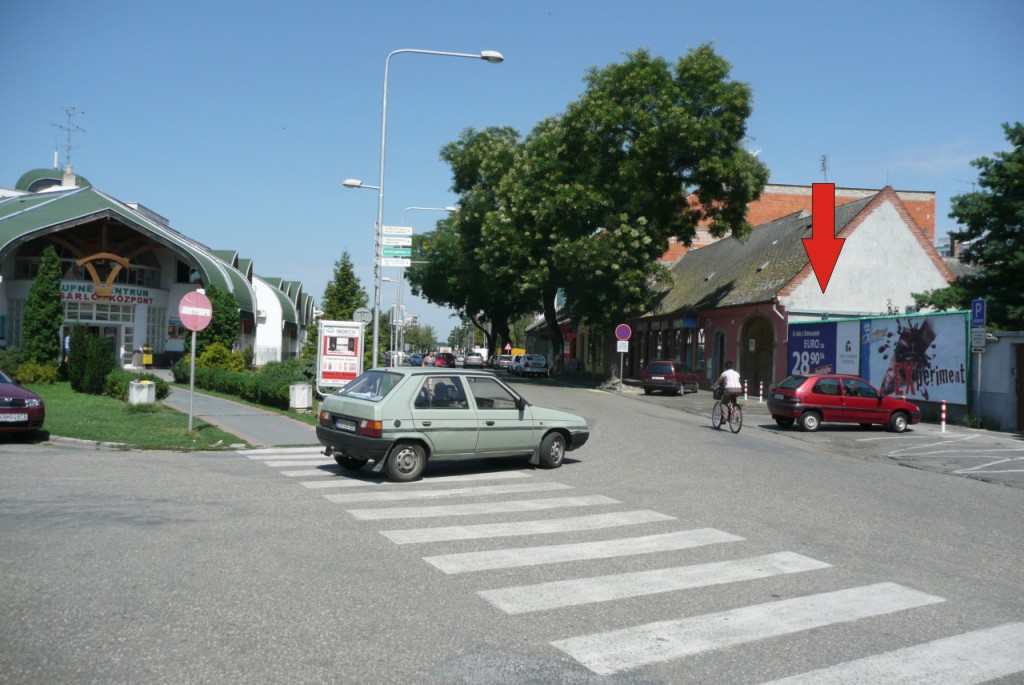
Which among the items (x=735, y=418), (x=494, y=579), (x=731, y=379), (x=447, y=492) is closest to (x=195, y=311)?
(x=447, y=492)

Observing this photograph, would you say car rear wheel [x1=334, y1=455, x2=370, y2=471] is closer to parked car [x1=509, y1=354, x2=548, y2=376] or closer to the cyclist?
the cyclist

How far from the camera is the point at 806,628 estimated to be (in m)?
5.50

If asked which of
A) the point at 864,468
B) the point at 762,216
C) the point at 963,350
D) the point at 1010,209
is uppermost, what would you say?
the point at 762,216

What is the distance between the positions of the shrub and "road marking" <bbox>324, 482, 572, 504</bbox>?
23618 mm

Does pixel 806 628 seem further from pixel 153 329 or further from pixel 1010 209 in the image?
pixel 153 329

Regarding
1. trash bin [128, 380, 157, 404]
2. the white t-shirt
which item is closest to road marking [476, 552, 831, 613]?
the white t-shirt

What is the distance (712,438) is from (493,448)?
826cm

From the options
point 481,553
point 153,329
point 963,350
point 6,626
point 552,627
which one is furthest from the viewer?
point 153,329

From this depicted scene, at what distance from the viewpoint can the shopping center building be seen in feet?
125

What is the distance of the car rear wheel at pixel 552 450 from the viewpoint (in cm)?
1311

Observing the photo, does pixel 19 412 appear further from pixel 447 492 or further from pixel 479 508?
pixel 479 508

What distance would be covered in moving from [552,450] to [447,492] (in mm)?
2809

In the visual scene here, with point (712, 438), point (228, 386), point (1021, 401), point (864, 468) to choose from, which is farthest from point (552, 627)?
point (228, 386)

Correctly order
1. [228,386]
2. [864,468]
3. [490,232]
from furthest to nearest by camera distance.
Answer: [490,232]
[228,386]
[864,468]
